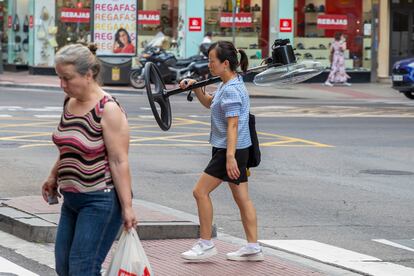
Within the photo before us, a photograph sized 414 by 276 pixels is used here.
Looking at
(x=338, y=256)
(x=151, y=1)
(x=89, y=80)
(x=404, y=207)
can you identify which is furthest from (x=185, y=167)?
(x=151, y=1)

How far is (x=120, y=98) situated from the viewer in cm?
3002

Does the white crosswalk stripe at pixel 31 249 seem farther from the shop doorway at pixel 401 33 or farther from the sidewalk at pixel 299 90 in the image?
the shop doorway at pixel 401 33

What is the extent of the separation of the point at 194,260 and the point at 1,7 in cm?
3527

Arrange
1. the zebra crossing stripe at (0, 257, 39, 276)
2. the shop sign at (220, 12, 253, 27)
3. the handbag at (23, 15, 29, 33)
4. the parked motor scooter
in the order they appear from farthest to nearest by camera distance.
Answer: the handbag at (23, 15, 29, 33) < the shop sign at (220, 12, 253, 27) < the parked motor scooter < the zebra crossing stripe at (0, 257, 39, 276)

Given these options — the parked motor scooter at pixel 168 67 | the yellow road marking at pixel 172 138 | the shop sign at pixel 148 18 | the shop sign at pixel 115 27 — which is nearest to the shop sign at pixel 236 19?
the shop sign at pixel 148 18

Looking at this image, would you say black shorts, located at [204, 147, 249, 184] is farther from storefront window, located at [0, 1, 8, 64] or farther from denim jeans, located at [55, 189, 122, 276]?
storefront window, located at [0, 1, 8, 64]

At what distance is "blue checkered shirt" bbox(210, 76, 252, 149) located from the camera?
8.73m

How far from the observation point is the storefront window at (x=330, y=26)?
38406mm

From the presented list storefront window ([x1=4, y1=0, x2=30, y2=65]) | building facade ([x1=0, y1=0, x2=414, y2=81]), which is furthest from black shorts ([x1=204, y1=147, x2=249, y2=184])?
storefront window ([x1=4, y1=0, x2=30, y2=65])

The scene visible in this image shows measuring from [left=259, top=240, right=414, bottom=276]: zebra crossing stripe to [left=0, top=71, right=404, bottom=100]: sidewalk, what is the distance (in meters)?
21.0

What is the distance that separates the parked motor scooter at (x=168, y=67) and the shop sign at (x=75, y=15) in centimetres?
470

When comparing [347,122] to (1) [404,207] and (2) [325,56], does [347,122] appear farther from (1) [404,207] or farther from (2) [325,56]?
(2) [325,56]

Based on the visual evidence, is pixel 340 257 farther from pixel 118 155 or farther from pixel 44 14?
A: pixel 44 14

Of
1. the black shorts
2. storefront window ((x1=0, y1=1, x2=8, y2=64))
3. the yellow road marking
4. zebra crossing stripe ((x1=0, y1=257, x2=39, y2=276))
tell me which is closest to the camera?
zebra crossing stripe ((x1=0, y1=257, x2=39, y2=276))
